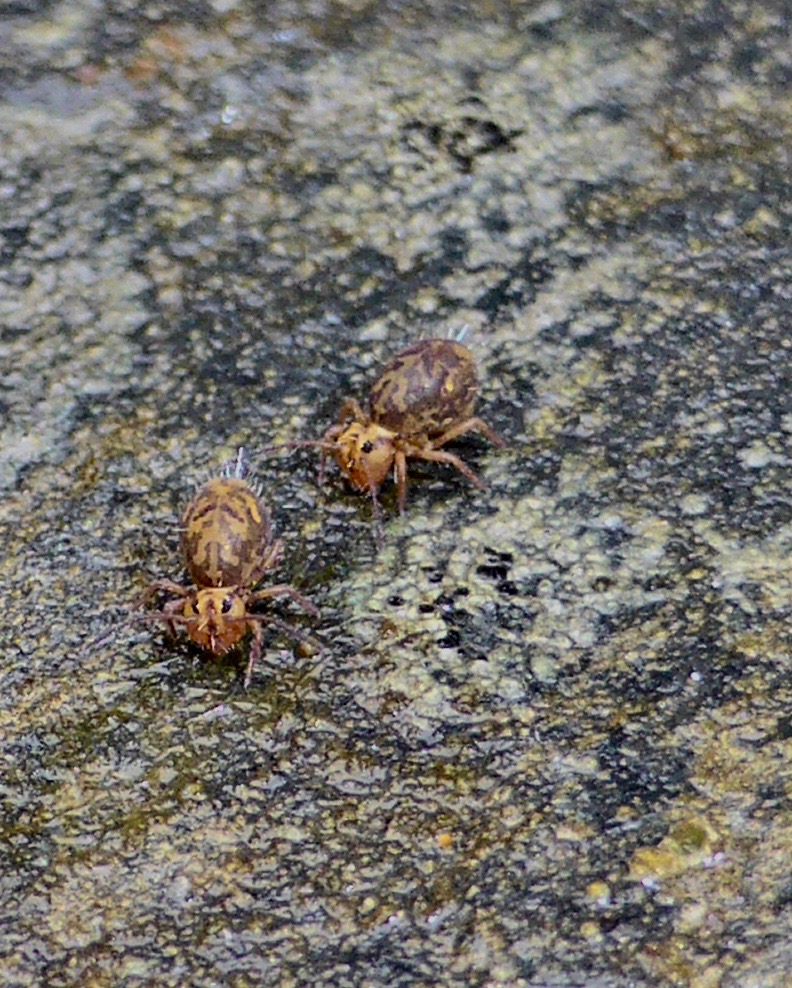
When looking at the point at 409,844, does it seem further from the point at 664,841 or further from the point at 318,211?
the point at 318,211

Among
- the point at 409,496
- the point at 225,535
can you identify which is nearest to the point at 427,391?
the point at 409,496

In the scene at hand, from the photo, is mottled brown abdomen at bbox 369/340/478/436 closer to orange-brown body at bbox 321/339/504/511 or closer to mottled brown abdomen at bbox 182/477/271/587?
orange-brown body at bbox 321/339/504/511

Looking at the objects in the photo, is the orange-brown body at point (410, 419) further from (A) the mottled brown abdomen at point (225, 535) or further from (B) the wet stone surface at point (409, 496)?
(A) the mottled brown abdomen at point (225, 535)

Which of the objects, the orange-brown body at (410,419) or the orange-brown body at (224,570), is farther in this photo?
the orange-brown body at (410,419)

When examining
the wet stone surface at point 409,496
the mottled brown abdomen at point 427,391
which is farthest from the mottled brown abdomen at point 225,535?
the mottled brown abdomen at point 427,391

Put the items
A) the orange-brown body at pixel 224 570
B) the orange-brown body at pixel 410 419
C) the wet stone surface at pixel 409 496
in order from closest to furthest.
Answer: the wet stone surface at pixel 409 496 < the orange-brown body at pixel 224 570 < the orange-brown body at pixel 410 419

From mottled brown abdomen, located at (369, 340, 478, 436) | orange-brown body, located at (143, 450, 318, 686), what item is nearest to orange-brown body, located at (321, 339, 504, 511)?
mottled brown abdomen, located at (369, 340, 478, 436)
